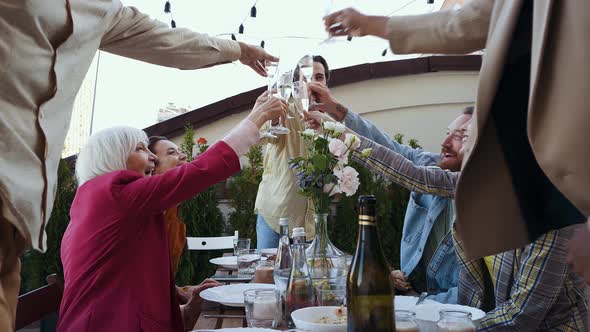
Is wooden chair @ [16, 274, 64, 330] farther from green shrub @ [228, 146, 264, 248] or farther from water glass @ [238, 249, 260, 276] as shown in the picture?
green shrub @ [228, 146, 264, 248]

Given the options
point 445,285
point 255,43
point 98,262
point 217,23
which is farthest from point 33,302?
point 217,23

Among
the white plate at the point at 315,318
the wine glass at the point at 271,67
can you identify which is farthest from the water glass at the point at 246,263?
the white plate at the point at 315,318

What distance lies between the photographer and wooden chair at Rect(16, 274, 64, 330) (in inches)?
55.8

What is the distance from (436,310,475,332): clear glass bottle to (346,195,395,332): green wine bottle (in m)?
0.10

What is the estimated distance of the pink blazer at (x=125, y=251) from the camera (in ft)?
5.27

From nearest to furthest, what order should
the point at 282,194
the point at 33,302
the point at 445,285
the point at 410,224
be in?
the point at 33,302
the point at 445,285
the point at 410,224
the point at 282,194

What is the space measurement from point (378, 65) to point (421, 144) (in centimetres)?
85

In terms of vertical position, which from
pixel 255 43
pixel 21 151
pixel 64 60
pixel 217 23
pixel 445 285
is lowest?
pixel 445 285

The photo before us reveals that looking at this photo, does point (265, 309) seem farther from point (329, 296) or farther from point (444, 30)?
point (444, 30)

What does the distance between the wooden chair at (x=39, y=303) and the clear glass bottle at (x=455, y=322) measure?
98cm

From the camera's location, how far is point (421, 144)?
17.0 feet

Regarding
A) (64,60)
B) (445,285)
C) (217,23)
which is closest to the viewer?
(64,60)

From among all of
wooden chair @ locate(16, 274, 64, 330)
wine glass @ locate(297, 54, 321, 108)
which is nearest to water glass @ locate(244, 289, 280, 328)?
wooden chair @ locate(16, 274, 64, 330)

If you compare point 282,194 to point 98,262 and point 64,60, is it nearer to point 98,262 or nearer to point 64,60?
point 98,262
